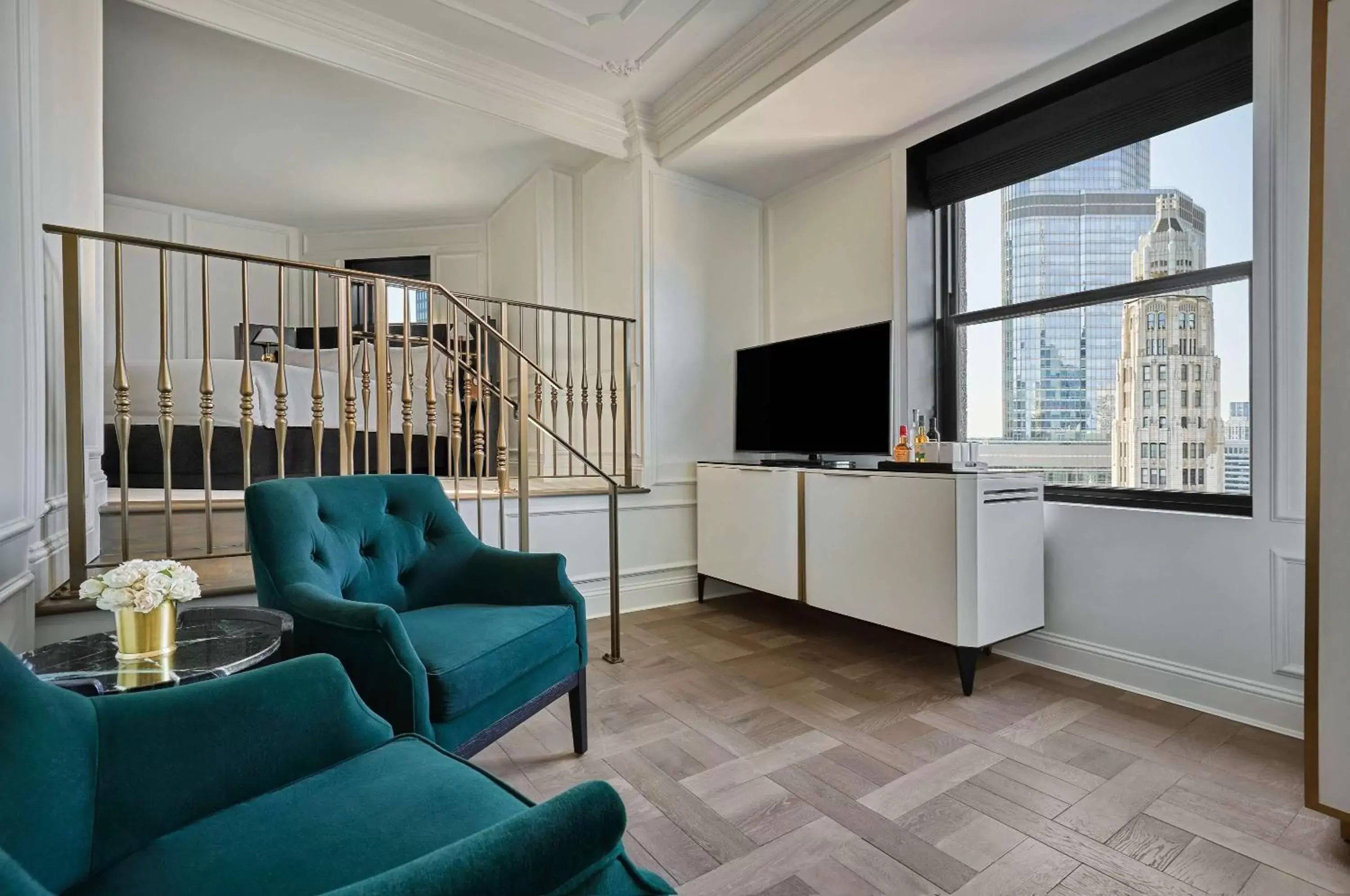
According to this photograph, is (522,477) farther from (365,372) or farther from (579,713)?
(579,713)

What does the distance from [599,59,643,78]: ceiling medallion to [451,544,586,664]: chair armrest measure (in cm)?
284

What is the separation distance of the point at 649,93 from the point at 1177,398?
126 inches

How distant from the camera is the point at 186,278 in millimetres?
5852

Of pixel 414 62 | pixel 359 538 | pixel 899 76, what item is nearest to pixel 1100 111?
pixel 899 76

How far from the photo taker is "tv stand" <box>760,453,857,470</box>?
330 cm

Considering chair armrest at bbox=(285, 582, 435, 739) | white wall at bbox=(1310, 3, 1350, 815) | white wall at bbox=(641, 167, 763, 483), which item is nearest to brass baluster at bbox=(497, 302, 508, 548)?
white wall at bbox=(641, 167, 763, 483)

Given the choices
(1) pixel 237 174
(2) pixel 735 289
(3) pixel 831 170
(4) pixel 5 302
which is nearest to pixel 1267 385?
(3) pixel 831 170

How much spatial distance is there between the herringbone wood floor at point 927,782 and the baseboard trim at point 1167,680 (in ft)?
0.19

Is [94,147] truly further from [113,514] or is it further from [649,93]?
[649,93]

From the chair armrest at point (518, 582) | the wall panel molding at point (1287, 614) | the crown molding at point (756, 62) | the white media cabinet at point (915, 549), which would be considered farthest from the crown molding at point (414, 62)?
the wall panel molding at point (1287, 614)

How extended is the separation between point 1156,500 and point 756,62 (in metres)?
2.72

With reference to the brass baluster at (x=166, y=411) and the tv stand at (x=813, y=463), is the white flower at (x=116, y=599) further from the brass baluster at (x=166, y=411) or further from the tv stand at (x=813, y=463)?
the tv stand at (x=813, y=463)

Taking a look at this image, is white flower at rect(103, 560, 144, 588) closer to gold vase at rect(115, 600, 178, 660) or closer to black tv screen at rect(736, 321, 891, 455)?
gold vase at rect(115, 600, 178, 660)

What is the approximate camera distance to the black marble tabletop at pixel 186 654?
4.10 feet
